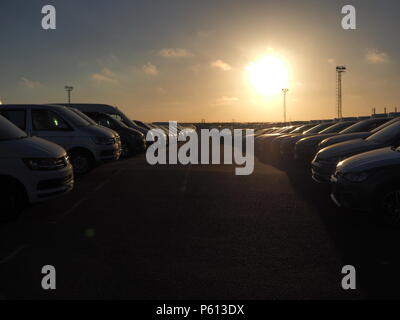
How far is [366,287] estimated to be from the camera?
3.98 metres

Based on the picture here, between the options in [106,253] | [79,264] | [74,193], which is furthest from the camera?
[74,193]

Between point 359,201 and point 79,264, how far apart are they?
3.79 m

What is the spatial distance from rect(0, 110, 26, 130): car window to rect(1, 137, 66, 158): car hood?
11.4 ft

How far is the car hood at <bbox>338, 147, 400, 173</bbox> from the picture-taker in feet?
20.1

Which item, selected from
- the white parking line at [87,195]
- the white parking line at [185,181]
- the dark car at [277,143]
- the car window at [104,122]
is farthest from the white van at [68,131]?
Result: the dark car at [277,143]

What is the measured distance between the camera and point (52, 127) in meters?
11.3

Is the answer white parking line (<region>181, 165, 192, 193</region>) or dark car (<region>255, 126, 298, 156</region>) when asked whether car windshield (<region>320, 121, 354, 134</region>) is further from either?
dark car (<region>255, 126, 298, 156</region>)

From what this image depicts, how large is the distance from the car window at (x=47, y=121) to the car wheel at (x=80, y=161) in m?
0.71

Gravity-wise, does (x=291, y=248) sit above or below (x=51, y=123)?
below

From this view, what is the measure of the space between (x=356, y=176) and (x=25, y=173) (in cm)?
480

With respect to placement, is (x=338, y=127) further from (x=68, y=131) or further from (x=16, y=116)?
(x=16, y=116)

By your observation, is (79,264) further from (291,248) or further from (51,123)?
(51,123)

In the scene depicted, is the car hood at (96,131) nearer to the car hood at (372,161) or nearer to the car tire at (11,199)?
the car tire at (11,199)
